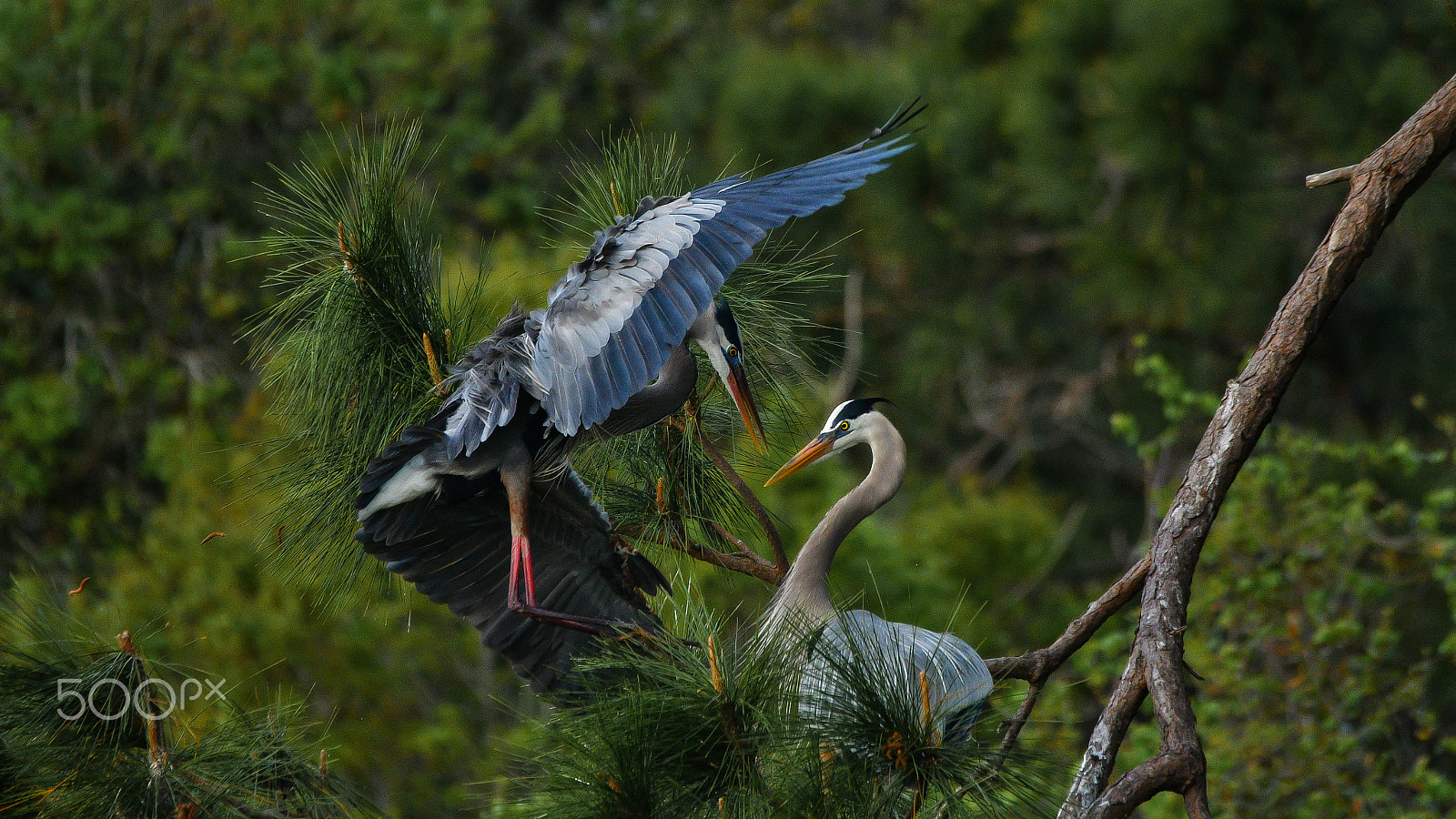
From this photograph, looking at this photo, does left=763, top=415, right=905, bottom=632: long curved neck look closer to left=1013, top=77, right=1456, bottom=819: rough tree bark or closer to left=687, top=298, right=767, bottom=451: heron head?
left=687, top=298, right=767, bottom=451: heron head

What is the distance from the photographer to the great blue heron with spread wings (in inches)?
112

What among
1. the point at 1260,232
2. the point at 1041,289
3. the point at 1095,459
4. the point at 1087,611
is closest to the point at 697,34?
the point at 1041,289

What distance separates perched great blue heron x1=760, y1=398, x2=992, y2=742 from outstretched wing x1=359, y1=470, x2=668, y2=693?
40 cm

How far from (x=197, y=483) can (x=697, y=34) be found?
6108 millimetres

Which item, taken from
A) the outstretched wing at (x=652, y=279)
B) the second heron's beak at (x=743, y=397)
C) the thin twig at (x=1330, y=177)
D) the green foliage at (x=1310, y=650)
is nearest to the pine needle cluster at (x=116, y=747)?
the outstretched wing at (x=652, y=279)

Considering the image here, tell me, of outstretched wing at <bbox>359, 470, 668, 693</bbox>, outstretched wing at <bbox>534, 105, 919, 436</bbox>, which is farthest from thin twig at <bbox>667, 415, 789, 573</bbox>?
outstretched wing at <bbox>534, 105, 919, 436</bbox>

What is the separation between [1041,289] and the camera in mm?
10664

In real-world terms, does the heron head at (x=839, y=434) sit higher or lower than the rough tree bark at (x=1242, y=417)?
lower

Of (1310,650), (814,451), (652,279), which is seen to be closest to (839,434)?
(814,451)

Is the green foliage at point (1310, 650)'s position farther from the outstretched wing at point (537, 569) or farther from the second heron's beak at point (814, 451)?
the outstretched wing at point (537, 569)

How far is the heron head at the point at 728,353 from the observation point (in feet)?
10.7

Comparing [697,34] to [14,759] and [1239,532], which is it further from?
[14,759]

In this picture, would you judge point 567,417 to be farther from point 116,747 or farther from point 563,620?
point 116,747

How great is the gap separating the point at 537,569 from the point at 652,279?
0.86 metres
